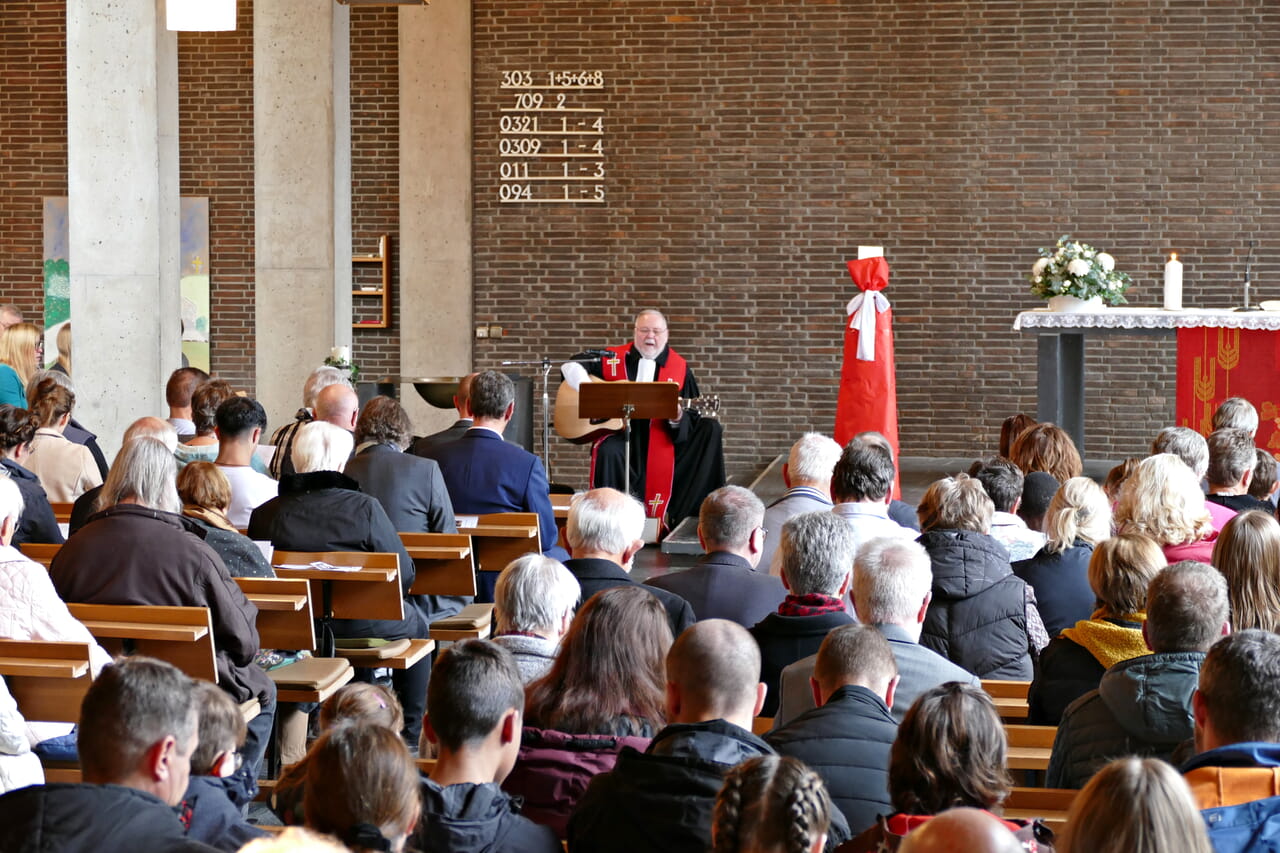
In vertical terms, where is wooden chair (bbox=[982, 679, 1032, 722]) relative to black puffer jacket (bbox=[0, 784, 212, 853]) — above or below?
below

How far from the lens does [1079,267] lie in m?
9.60

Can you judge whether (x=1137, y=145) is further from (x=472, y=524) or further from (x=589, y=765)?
(x=589, y=765)

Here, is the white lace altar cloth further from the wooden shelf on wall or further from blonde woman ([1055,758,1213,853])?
blonde woman ([1055,758,1213,853])

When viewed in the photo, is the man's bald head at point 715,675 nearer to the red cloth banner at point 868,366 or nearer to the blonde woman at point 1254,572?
the blonde woman at point 1254,572

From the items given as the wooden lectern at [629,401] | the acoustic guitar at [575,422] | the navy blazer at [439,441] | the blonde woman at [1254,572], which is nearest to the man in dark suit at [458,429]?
the navy blazer at [439,441]

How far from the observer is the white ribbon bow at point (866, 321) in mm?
9602

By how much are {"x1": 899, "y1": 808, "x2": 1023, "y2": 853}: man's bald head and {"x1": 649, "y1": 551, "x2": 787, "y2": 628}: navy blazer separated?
2.55m

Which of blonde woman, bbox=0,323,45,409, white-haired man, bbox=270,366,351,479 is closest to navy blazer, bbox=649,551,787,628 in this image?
white-haired man, bbox=270,366,351,479

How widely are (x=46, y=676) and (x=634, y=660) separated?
1.49 meters

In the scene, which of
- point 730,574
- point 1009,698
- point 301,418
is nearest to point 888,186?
point 301,418

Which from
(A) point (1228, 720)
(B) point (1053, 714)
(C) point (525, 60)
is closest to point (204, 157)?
(C) point (525, 60)

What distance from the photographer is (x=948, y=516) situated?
15.3ft

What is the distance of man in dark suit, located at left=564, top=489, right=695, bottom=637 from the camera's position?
420 centimetres

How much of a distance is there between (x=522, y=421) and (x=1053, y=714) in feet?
26.5
